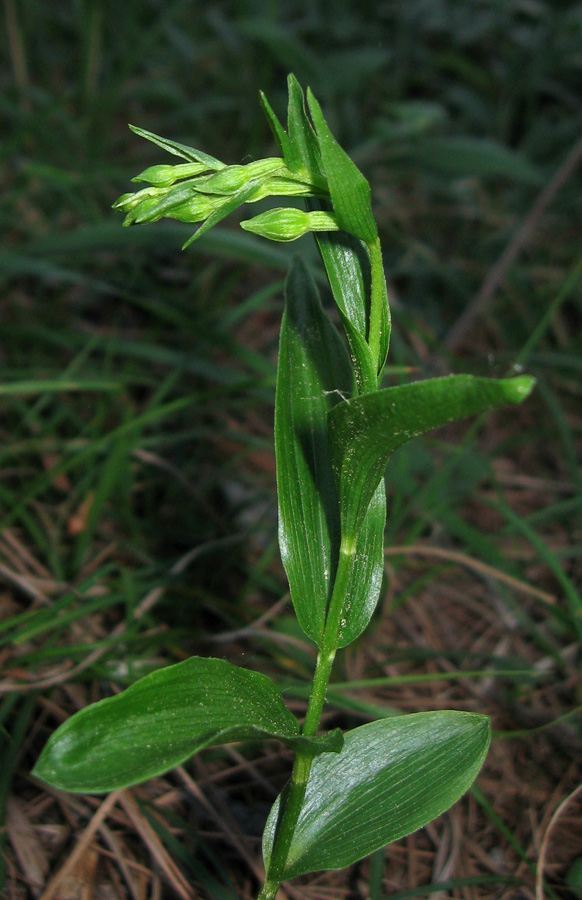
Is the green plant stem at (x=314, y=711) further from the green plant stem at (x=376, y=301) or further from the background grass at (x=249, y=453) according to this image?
the background grass at (x=249, y=453)

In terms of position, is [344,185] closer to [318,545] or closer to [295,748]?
[318,545]

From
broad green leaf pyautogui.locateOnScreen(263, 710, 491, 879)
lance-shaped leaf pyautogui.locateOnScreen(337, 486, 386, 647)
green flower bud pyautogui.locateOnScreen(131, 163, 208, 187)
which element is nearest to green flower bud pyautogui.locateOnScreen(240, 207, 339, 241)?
green flower bud pyautogui.locateOnScreen(131, 163, 208, 187)

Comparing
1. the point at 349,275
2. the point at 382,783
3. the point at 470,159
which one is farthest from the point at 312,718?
the point at 470,159

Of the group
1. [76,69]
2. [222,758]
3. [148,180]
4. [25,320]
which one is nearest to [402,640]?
[222,758]

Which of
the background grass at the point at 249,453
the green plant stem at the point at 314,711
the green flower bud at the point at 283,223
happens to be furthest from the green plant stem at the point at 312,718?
the green flower bud at the point at 283,223

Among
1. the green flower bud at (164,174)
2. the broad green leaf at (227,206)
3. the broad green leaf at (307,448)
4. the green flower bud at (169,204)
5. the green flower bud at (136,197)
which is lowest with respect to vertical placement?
the broad green leaf at (307,448)

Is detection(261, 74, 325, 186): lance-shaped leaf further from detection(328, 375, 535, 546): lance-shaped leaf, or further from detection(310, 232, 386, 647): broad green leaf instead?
detection(328, 375, 535, 546): lance-shaped leaf
